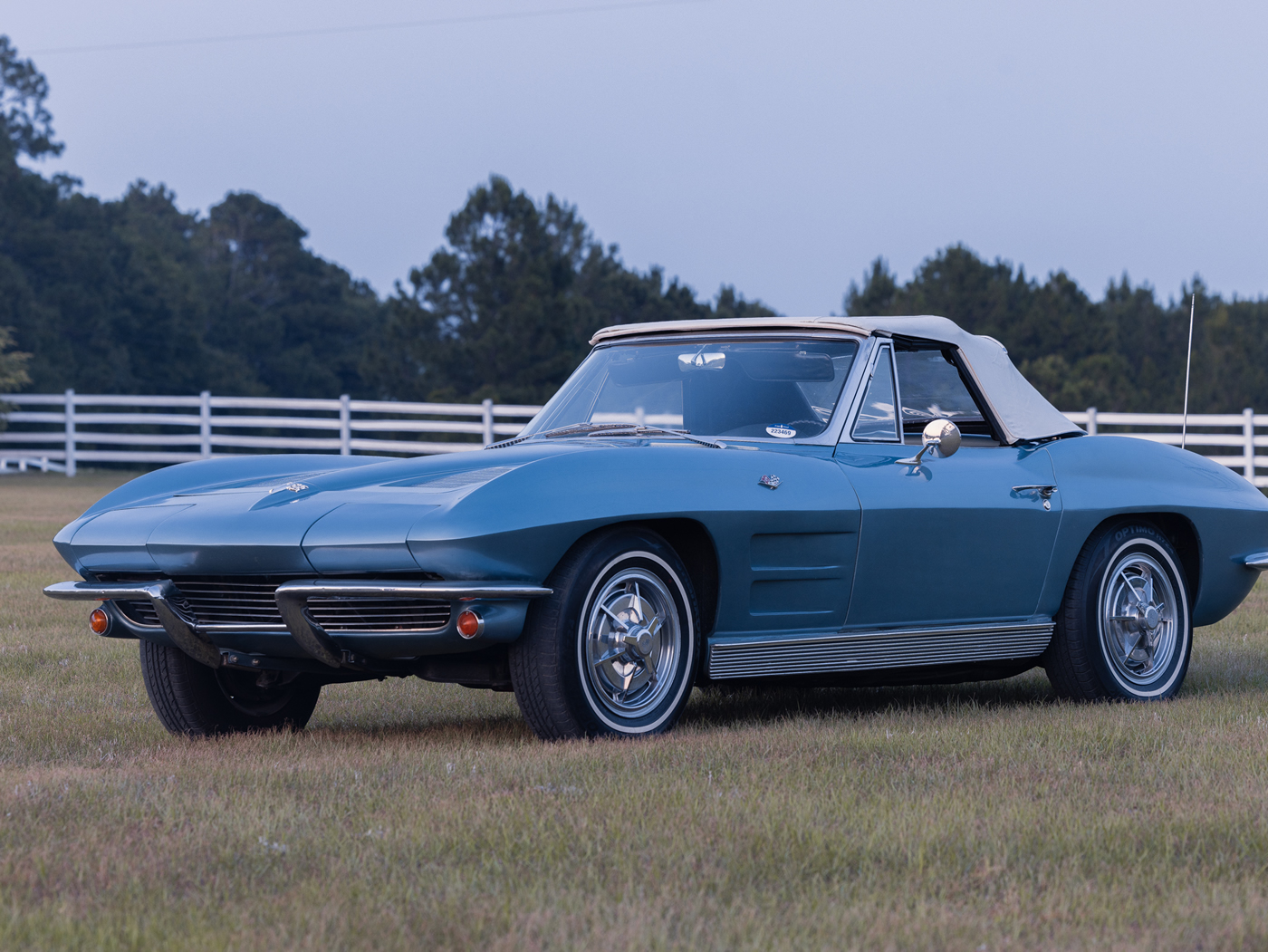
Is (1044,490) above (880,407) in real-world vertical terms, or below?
below

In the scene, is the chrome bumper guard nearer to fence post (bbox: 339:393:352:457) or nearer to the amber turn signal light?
the amber turn signal light

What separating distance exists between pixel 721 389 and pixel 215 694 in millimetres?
2114

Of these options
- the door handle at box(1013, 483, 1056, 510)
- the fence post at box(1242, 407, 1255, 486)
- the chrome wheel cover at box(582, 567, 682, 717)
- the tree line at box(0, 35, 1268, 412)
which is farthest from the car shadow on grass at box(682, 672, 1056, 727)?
the tree line at box(0, 35, 1268, 412)

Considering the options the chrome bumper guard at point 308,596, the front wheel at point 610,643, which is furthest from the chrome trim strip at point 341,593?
the front wheel at point 610,643

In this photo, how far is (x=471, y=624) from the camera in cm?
490

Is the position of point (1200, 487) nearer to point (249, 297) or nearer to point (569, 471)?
point (569, 471)

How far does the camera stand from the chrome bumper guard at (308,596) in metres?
4.88

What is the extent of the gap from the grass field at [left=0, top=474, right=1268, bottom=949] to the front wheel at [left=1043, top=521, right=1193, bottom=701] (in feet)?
1.61

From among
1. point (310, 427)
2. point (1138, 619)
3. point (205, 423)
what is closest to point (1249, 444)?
point (310, 427)

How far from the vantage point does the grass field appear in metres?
3.18

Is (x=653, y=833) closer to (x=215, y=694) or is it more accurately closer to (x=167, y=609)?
(x=167, y=609)

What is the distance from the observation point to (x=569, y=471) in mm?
5180

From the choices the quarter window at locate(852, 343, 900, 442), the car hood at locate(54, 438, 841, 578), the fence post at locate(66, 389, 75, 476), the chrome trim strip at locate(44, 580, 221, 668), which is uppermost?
the quarter window at locate(852, 343, 900, 442)

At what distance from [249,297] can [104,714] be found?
225ft
